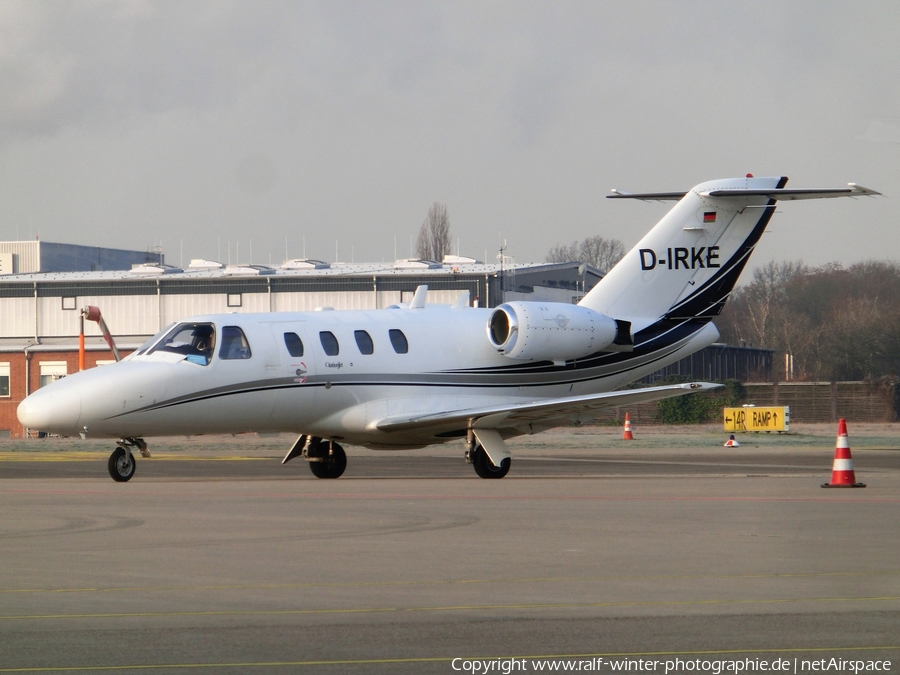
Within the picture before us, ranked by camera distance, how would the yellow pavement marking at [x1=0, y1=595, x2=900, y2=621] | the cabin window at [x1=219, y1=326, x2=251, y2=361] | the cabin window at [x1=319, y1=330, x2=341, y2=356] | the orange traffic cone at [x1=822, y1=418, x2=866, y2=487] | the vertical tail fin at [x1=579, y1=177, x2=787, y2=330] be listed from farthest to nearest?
the vertical tail fin at [x1=579, y1=177, x2=787, y2=330]
the cabin window at [x1=319, y1=330, x2=341, y2=356]
the cabin window at [x1=219, y1=326, x2=251, y2=361]
the orange traffic cone at [x1=822, y1=418, x2=866, y2=487]
the yellow pavement marking at [x1=0, y1=595, x2=900, y2=621]

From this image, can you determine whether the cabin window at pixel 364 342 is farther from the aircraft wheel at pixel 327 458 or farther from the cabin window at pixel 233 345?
the cabin window at pixel 233 345

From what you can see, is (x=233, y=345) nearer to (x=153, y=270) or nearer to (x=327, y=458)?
(x=327, y=458)

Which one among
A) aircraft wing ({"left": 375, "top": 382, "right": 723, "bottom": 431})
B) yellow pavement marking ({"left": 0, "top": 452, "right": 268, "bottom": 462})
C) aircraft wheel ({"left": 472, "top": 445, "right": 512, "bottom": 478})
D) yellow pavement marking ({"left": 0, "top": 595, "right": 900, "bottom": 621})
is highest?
aircraft wing ({"left": 375, "top": 382, "right": 723, "bottom": 431})

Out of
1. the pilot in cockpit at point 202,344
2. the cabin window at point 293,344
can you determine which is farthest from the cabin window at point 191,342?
the cabin window at point 293,344

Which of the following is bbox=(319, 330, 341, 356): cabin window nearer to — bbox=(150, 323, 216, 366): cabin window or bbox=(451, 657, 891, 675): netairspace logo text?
bbox=(150, 323, 216, 366): cabin window

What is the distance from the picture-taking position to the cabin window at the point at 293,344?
66.7ft

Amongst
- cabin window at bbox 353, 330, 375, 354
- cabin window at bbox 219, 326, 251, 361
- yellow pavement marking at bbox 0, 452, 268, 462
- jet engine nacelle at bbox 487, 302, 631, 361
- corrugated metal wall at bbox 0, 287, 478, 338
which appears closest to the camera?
cabin window at bbox 219, 326, 251, 361

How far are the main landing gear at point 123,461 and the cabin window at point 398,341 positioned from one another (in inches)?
179

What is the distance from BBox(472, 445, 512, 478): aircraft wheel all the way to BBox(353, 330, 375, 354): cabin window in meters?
2.50

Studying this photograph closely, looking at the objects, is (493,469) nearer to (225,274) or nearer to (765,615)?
(765,615)

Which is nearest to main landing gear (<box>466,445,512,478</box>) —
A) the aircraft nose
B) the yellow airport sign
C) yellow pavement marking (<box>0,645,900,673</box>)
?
the aircraft nose

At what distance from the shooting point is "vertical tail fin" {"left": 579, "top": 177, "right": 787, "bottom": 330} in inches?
914

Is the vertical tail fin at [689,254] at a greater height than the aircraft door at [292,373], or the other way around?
the vertical tail fin at [689,254]

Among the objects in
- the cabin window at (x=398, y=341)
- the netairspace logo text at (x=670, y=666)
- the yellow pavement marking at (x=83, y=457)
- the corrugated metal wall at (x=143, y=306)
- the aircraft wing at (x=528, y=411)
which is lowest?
the yellow pavement marking at (x=83, y=457)
